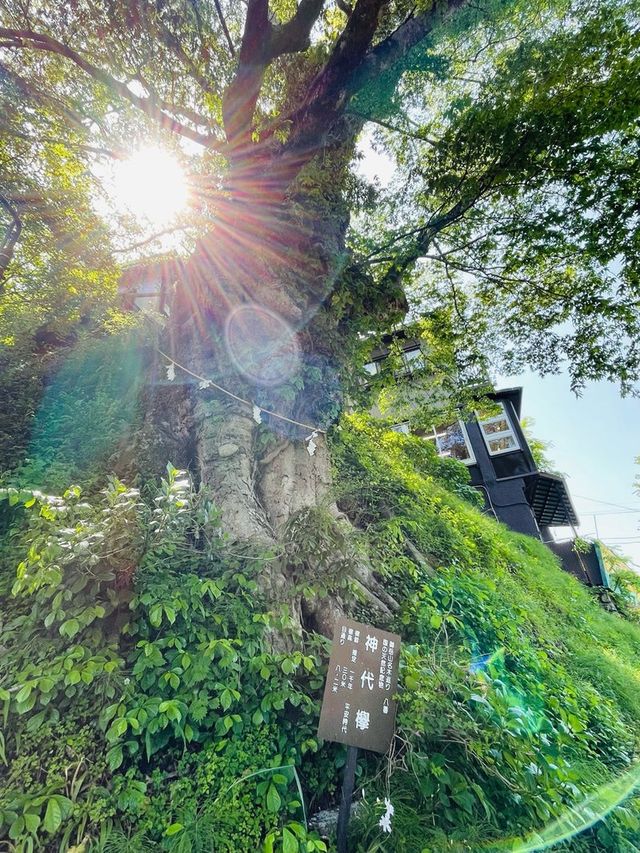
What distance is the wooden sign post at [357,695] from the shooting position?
2.04 metres

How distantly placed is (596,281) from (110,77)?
9127 mm

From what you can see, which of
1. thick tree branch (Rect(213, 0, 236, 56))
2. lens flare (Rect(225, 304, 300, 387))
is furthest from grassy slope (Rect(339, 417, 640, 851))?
thick tree branch (Rect(213, 0, 236, 56))

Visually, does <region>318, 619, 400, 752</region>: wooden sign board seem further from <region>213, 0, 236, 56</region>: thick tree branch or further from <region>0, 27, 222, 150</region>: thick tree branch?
<region>213, 0, 236, 56</region>: thick tree branch

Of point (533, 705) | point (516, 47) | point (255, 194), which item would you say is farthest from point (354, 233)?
point (533, 705)

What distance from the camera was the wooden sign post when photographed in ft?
6.68

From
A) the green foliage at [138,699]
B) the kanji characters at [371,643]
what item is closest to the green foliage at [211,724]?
the green foliage at [138,699]

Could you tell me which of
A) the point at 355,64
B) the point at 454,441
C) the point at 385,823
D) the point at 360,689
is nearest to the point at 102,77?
the point at 355,64

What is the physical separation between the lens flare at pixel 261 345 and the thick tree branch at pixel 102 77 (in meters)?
3.67

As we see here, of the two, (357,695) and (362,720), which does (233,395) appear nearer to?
(357,695)

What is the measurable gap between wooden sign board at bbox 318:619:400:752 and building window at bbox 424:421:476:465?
12.4 m

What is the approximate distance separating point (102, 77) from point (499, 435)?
15.0 m

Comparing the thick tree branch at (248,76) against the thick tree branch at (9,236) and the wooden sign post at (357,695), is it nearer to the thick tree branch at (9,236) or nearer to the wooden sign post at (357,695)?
the thick tree branch at (9,236)

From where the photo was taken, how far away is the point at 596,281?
6488mm

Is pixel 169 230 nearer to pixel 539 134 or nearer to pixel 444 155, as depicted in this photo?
pixel 444 155
